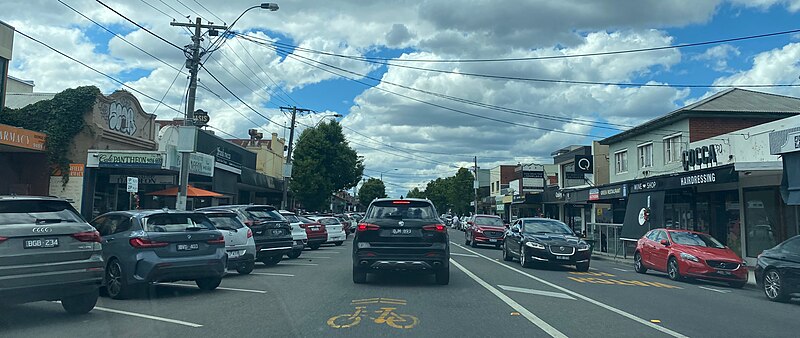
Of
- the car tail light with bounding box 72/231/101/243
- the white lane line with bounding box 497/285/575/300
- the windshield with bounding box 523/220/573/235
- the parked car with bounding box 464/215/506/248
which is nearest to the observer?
the car tail light with bounding box 72/231/101/243

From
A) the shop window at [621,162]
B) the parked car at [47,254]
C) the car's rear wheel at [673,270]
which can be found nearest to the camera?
the parked car at [47,254]

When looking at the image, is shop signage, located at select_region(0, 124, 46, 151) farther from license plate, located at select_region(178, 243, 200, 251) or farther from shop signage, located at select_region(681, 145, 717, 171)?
shop signage, located at select_region(681, 145, 717, 171)

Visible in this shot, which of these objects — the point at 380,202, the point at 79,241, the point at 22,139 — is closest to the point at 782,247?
the point at 380,202

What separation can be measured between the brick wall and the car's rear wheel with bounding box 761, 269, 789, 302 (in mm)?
14684

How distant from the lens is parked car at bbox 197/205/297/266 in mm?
15961

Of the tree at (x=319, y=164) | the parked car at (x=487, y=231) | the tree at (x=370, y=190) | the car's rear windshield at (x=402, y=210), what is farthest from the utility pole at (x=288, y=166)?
the tree at (x=370, y=190)

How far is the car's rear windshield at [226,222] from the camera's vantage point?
544 inches

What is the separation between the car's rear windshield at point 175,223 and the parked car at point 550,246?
30.7 feet

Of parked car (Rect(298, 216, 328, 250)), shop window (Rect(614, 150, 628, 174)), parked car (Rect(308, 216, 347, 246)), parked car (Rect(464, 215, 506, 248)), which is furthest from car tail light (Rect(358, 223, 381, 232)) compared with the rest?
shop window (Rect(614, 150, 628, 174))

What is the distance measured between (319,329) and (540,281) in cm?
742

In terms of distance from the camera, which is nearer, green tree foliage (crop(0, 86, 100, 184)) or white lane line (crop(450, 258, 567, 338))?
white lane line (crop(450, 258, 567, 338))

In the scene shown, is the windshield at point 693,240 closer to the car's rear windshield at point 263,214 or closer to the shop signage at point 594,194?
the car's rear windshield at point 263,214

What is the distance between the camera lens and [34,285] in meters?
7.62

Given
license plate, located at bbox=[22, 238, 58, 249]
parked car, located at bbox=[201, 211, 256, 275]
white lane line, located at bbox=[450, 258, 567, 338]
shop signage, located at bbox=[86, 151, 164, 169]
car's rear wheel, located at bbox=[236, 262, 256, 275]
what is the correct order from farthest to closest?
1. shop signage, located at bbox=[86, 151, 164, 169]
2. car's rear wheel, located at bbox=[236, 262, 256, 275]
3. parked car, located at bbox=[201, 211, 256, 275]
4. white lane line, located at bbox=[450, 258, 567, 338]
5. license plate, located at bbox=[22, 238, 58, 249]
